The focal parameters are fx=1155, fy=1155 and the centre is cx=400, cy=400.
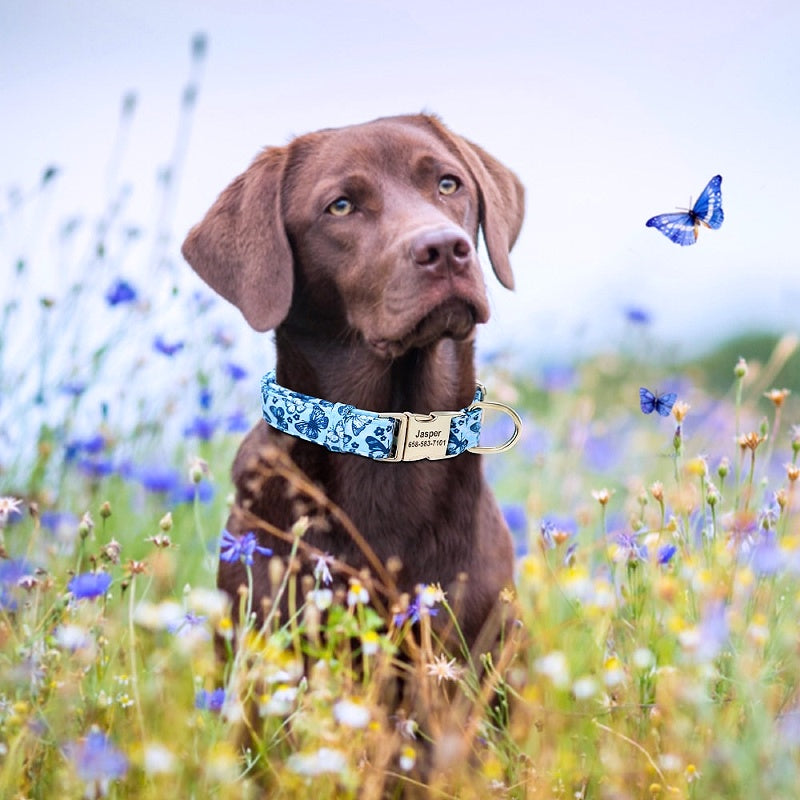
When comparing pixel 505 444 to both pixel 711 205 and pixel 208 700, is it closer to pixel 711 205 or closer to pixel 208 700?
pixel 711 205

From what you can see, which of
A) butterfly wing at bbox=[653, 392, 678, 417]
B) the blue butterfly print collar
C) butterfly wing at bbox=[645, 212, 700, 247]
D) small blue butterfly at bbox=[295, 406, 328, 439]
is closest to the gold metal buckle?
the blue butterfly print collar

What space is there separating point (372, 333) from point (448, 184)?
591 mm

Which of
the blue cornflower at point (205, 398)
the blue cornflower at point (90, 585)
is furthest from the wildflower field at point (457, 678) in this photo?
the blue cornflower at point (205, 398)

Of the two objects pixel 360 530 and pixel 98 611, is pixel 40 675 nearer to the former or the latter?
pixel 98 611

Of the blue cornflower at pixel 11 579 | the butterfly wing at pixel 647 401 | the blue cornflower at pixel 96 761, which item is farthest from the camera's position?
the blue cornflower at pixel 11 579

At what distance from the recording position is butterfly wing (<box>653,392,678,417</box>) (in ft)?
8.72

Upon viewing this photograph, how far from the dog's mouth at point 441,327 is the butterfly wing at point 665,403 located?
0.53 meters

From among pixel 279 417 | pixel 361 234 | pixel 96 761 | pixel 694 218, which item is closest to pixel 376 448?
pixel 279 417

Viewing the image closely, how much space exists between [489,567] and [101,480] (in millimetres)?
1873

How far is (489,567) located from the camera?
9.93 ft

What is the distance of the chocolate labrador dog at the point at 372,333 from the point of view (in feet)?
9.70

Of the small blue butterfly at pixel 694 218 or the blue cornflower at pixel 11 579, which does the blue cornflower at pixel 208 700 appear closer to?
the blue cornflower at pixel 11 579

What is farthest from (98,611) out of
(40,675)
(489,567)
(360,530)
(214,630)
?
(489,567)

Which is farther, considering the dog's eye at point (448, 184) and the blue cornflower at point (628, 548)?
the dog's eye at point (448, 184)
